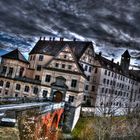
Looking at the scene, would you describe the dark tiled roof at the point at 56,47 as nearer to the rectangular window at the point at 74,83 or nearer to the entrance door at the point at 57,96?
the rectangular window at the point at 74,83

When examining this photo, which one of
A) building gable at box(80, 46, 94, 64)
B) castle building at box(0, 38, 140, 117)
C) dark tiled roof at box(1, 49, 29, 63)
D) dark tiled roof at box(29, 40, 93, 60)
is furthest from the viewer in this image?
dark tiled roof at box(29, 40, 93, 60)

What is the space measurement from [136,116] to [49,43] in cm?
2977

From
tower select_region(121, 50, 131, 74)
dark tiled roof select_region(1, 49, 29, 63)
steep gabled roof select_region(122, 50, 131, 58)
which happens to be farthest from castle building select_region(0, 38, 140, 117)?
steep gabled roof select_region(122, 50, 131, 58)

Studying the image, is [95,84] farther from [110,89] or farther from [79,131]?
[79,131]

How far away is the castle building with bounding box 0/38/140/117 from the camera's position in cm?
5134

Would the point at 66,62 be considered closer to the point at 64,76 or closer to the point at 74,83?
the point at 64,76

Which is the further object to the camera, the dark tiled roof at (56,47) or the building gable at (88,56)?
the dark tiled roof at (56,47)

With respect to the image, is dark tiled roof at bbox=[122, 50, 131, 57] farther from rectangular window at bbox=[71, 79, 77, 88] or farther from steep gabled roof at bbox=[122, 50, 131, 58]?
rectangular window at bbox=[71, 79, 77, 88]

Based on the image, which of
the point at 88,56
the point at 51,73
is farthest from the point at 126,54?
the point at 51,73

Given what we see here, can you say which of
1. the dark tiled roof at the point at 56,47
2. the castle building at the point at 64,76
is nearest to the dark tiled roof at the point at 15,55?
the castle building at the point at 64,76

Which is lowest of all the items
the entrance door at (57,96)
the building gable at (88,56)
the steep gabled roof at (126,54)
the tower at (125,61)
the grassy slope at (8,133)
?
the grassy slope at (8,133)

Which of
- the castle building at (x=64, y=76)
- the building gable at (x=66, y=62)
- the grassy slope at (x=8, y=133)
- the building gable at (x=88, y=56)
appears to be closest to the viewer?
the grassy slope at (x=8, y=133)

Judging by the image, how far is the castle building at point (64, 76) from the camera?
168 ft

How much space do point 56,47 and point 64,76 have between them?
14.6 metres
